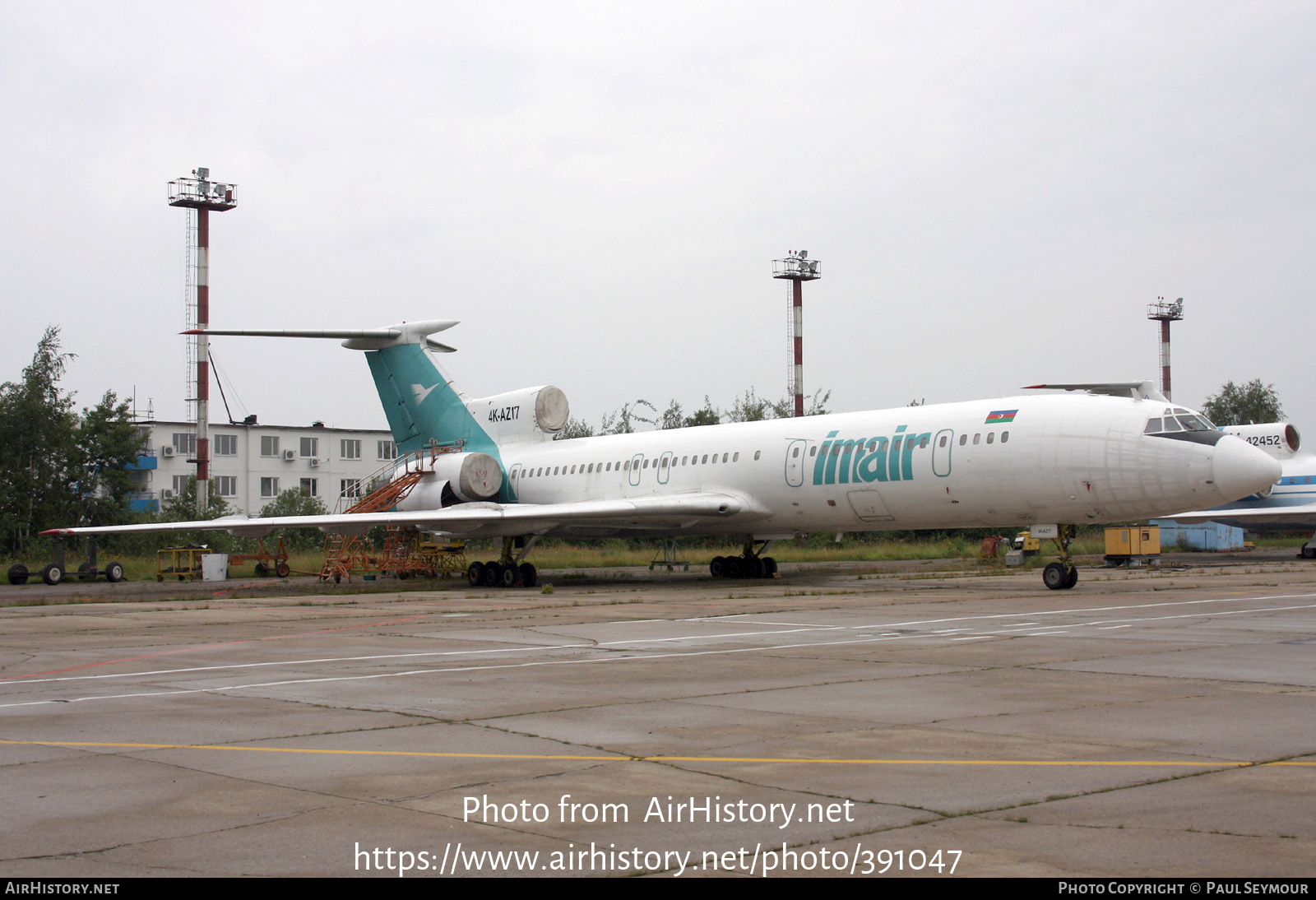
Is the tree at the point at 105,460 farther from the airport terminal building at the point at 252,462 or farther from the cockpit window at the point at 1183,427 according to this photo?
the cockpit window at the point at 1183,427

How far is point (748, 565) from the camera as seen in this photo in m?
29.4

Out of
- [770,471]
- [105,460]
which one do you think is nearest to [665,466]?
[770,471]

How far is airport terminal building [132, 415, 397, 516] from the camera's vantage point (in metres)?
68.4

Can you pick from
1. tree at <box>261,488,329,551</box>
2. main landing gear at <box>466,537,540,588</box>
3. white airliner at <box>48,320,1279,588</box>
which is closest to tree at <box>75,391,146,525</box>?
tree at <box>261,488,329,551</box>

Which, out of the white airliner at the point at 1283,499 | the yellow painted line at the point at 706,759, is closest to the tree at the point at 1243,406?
the white airliner at the point at 1283,499

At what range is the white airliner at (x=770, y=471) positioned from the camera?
2041 cm

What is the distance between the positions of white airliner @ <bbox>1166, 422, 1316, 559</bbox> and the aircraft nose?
21.0 m

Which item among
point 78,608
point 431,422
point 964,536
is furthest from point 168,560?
point 964,536

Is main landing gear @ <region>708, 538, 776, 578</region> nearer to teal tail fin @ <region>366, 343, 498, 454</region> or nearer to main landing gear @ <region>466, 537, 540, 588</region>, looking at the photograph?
main landing gear @ <region>466, 537, 540, 588</region>

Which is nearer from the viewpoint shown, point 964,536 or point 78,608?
point 78,608
